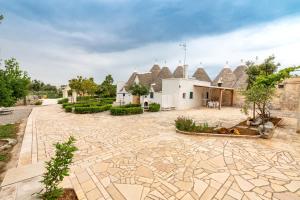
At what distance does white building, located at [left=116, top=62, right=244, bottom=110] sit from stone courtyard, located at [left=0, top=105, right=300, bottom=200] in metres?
12.5

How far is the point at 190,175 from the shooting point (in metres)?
4.42

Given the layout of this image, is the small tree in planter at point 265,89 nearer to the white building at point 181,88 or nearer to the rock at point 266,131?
the rock at point 266,131

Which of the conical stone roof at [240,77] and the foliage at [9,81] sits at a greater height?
the conical stone roof at [240,77]

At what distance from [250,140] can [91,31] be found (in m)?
12.9

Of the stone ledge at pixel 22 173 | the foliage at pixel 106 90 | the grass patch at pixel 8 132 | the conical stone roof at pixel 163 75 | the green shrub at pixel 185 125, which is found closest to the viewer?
the stone ledge at pixel 22 173

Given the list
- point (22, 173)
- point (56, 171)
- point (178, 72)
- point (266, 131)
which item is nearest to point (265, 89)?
point (266, 131)

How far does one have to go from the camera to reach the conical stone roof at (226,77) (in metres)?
26.4

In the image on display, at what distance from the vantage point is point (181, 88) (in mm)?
20156

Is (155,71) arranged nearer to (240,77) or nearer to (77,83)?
(77,83)

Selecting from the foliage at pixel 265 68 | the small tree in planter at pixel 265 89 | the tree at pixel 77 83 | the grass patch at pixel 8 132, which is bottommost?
the grass patch at pixel 8 132

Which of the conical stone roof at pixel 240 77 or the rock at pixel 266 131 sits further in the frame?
the conical stone roof at pixel 240 77

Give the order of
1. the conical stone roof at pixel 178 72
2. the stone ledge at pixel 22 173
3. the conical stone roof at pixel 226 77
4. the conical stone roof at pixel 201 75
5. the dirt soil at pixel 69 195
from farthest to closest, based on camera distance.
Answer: the conical stone roof at pixel 201 75 → the conical stone roof at pixel 226 77 → the conical stone roof at pixel 178 72 → the stone ledge at pixel 22 173 → the dirt soil at pixel 69 195

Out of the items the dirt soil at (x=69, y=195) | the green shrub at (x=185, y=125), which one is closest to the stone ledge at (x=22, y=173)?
the dirt soil at (x=69, y=195)

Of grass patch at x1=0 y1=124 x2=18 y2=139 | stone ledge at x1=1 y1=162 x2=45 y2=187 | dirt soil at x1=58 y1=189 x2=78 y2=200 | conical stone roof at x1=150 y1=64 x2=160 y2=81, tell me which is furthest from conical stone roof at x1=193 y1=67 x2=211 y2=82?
dirt soil at x1=58 y1=189 x2=78 y2=200
